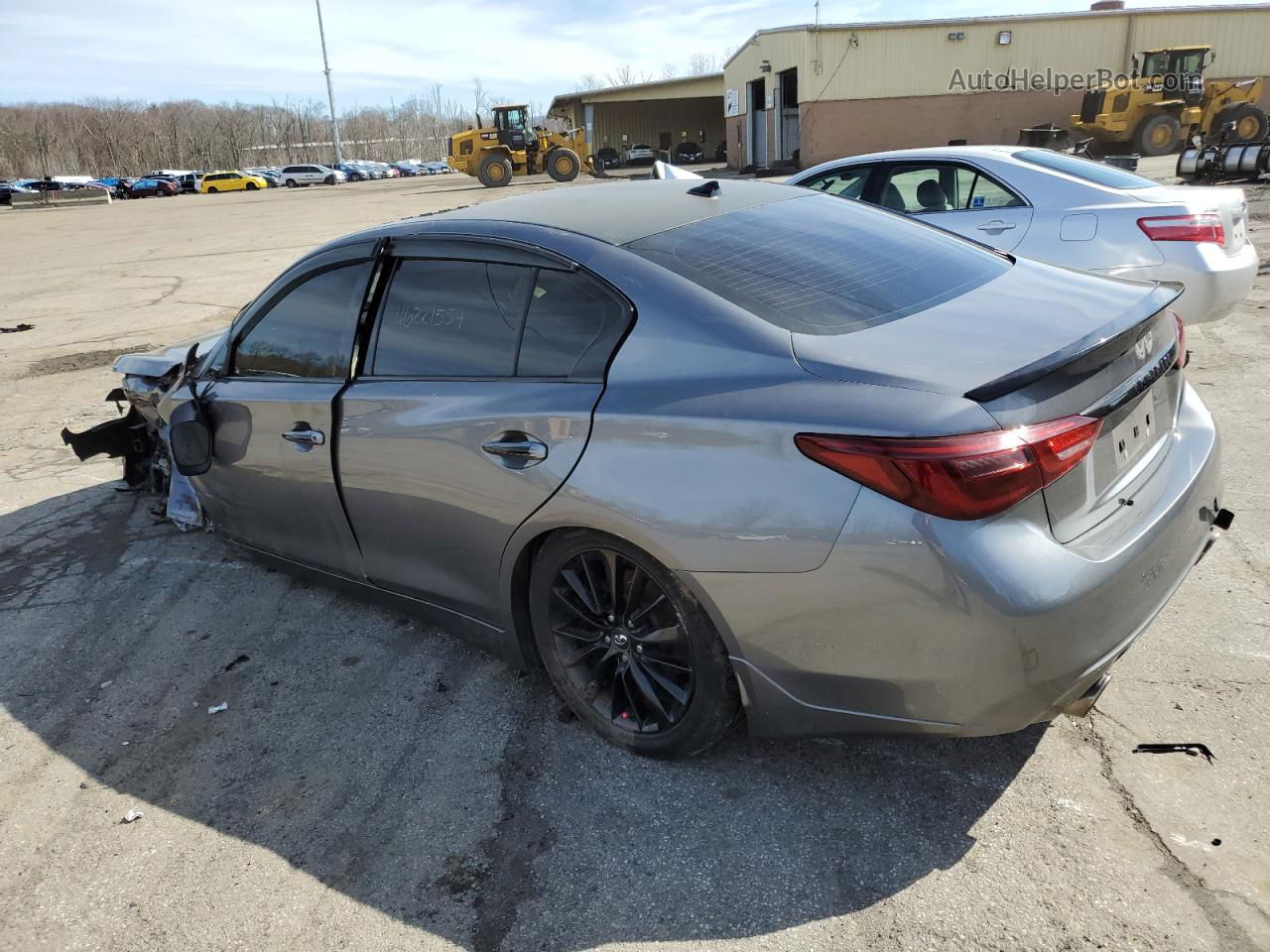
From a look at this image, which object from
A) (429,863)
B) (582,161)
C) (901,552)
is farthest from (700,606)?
(582,161)

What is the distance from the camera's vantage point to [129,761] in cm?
306

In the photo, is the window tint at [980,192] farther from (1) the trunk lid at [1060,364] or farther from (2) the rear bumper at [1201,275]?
(1) the trunk lid at [1060,364]

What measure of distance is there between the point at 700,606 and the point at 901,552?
60cm

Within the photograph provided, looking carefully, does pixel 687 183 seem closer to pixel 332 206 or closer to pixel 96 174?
pixel 332 206

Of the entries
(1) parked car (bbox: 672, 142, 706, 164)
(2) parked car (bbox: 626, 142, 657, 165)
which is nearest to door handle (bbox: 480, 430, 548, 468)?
(2) parked car (bbox: 626, 142, 657, 165)

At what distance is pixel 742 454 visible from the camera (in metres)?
2.25

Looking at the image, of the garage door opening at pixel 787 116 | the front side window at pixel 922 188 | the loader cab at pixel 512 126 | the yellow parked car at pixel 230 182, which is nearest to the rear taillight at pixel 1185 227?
the front side window at pixel 922 188

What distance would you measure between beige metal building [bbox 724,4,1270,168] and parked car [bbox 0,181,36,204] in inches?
2118

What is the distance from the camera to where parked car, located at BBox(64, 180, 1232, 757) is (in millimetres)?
2098

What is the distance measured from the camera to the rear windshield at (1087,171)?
6.16 m

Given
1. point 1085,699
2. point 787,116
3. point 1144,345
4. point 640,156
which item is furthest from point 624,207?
point 640,156

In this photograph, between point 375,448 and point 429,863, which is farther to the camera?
point 375,448

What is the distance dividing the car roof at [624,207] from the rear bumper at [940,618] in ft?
4.06

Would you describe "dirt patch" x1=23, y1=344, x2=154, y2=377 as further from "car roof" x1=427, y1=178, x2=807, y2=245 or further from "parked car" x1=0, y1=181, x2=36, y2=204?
"parked car" x1=0, y1=181, x2=36, y2=204
